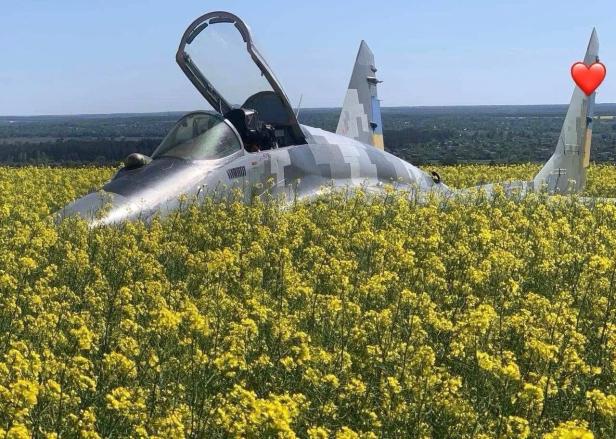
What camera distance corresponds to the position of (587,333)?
641cm

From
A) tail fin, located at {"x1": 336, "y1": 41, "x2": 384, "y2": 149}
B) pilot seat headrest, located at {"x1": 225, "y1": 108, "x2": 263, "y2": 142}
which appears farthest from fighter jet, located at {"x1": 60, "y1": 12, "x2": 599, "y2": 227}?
tail fin, located at {"x1": 336, "y1": 41, "x2": 384, "y2": 149}

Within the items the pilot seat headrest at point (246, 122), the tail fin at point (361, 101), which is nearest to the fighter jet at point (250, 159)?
the pilot seat headrest at point (246, 122)

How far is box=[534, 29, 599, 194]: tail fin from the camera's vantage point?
17.4 metres

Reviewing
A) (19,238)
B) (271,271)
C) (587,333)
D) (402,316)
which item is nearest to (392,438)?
(402,316)

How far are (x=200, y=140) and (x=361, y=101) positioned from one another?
32.8ft

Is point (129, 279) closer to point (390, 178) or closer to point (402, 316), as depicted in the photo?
point (402, 316)

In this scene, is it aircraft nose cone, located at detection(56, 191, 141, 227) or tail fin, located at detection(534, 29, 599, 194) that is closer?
aircraft nose cone, located at detection(56, 191, 141, 227)

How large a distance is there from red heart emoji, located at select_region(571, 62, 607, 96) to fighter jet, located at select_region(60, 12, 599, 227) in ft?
0.84

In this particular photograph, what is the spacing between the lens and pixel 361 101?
22609 millimetres

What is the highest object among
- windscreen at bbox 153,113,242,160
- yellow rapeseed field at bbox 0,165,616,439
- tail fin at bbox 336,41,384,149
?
tail fin at bbox 336,41,384,149

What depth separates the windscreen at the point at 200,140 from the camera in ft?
44.1

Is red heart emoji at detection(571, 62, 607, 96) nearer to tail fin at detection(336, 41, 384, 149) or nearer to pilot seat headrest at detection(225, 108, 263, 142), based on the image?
tail fin at detection(336, 41, 384, 149)

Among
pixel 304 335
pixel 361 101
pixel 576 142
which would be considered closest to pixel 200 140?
pixel 304 335

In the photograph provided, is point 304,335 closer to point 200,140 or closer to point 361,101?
point 200,140
